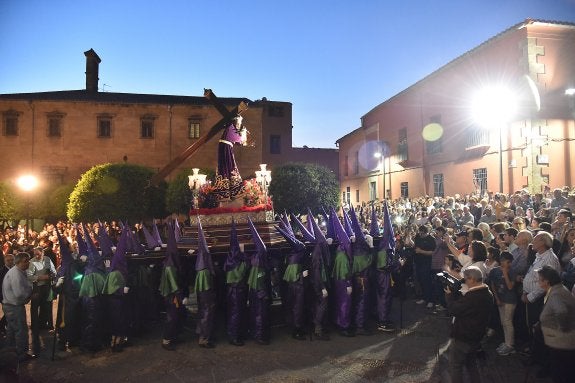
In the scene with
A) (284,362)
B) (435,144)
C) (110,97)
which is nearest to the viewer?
(284,362)

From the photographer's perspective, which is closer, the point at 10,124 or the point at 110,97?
the point at 10,124

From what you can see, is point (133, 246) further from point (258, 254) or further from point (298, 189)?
point (298, 189)

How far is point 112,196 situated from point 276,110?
25.1m

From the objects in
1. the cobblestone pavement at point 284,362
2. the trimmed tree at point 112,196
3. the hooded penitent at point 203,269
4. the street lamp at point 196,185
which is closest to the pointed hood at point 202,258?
the hooded penitent at point 203,269

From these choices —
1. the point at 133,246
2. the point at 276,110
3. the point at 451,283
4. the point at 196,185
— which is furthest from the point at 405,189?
the point at 451,283

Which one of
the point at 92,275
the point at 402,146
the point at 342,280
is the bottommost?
the point at 342,280

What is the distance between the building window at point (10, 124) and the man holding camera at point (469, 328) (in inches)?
1523

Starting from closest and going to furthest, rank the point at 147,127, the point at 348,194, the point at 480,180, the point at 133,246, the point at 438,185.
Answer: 1. the point at 133,246
2. the point at 480,180
3. the point at 438,185
4. the point at 147,127
5. the point at 348,194

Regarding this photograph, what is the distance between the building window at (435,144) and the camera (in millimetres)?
25047

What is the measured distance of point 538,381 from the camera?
599cm

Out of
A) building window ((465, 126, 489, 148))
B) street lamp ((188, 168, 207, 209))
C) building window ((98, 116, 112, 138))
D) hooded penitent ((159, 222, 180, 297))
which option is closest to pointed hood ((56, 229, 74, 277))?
hooded penitent ((159, 222, 180, 297))

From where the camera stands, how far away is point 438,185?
25.4 metres

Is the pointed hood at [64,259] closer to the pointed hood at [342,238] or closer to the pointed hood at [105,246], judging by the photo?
the pointed hood at [105,246]

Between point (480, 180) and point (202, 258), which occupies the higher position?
point (480, 180)
